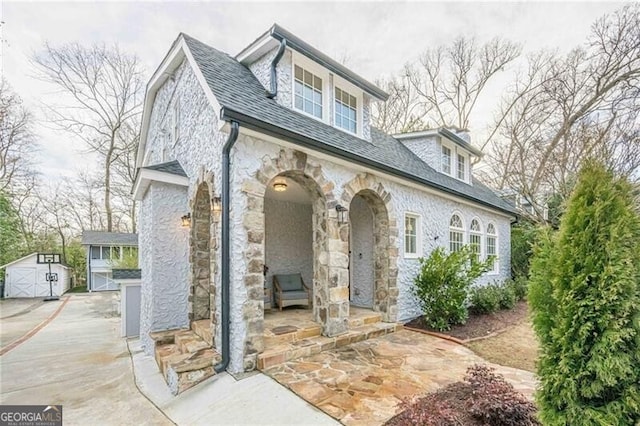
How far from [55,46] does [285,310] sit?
1801 cm

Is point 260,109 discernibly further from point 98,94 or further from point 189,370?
point 98,94

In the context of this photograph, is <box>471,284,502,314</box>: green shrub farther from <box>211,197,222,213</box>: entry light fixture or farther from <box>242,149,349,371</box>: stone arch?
<box>211,197,222,213</box>: entry light fixture

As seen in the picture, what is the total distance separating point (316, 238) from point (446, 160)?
691cm

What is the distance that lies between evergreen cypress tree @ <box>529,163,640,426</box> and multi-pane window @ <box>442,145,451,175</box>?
26.3 ft

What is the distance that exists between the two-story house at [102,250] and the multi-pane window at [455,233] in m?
18.9

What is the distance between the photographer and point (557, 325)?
231 cm

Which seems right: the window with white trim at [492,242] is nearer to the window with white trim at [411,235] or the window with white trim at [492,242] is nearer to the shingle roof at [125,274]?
the window with white trim at [411,235]

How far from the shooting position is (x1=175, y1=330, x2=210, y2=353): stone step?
4.73 m

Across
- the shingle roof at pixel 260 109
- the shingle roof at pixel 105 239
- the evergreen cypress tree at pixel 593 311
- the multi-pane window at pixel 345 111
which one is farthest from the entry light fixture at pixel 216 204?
the shingle roof at pixel 105 239

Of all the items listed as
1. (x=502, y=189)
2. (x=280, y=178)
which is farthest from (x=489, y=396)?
(x=502, y=189)

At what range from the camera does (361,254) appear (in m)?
7.79

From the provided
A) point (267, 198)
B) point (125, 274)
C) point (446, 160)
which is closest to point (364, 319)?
point (267, 198)

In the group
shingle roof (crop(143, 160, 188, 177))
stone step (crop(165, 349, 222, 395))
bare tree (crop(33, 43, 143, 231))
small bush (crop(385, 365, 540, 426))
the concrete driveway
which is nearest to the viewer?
small bush (crop(385, 365, 540, 426))

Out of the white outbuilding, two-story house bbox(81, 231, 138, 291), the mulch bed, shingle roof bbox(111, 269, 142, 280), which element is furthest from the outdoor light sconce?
the white outbuilding
